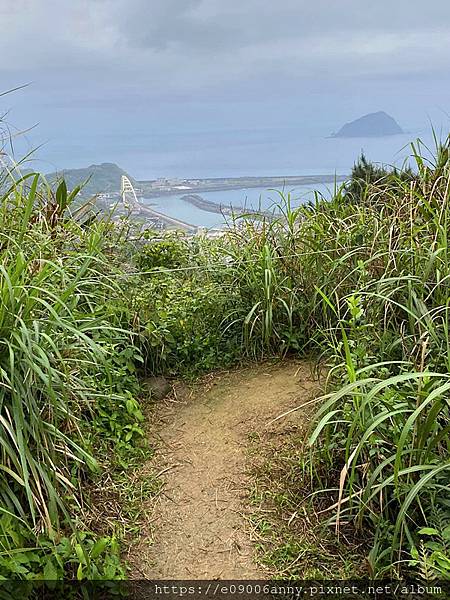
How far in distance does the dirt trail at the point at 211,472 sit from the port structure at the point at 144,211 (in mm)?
1138

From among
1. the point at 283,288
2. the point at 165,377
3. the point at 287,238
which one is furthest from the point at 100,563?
the point at 287,238

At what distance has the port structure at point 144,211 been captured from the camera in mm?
3008

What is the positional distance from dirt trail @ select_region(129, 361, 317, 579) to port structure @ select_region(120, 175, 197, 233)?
1138mm

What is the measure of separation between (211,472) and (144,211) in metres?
1.75

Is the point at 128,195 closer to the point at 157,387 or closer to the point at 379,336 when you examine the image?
the point at 157,387

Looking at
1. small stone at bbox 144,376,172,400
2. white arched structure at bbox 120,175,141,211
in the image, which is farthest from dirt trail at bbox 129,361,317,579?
white arched structure at bbox 120,175,141,211

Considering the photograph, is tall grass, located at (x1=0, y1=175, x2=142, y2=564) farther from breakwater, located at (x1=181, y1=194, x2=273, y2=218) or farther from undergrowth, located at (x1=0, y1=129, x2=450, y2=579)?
breakwater, located at (x1=181, y1=194, x2=273, y2=218)

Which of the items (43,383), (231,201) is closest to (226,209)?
(231,201)

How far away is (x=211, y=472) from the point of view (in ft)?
5.87

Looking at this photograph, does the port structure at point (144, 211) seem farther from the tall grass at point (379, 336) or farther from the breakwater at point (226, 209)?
the tall grass at point (379, 336)

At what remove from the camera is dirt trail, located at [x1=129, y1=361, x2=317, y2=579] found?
1451 millimetres

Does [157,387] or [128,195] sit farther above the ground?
[128,195]

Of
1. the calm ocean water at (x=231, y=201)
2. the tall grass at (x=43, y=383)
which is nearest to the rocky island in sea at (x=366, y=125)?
the calm ocean water at (x=231, y=201)

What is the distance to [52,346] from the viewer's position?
1.47 m
